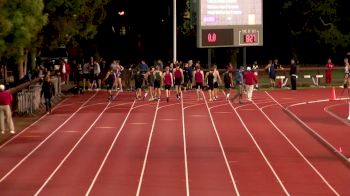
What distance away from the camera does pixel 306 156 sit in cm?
2414

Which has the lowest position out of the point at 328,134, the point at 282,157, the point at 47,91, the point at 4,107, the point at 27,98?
the point at 282,157

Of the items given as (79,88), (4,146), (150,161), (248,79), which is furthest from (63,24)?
(150,161)

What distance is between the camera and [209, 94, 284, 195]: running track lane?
19469 millimetres

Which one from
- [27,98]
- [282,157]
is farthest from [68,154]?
[27,98]

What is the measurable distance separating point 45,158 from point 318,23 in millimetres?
47500

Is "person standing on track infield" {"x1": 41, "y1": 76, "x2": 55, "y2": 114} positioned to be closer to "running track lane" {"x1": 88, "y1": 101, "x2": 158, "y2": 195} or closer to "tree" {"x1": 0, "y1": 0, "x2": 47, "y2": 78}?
"running track lane" {"x1": 88, "y1": 101, "x2": 158, "y2": 195}

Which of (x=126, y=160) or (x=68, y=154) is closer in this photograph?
(x=126, y=160)

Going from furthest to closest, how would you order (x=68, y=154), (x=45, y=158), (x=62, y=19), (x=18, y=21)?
1. (x=62, y=19)
2. (x=18, y=21)
3. (x=68, y=154)
4. (x=45, y=158)

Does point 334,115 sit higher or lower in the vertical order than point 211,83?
lower

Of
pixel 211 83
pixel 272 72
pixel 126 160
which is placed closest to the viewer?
pixel 126 160

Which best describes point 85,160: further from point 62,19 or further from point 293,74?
point 293,74

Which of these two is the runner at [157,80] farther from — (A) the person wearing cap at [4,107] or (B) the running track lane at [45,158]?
(A) the person wearing cap at [4,107]

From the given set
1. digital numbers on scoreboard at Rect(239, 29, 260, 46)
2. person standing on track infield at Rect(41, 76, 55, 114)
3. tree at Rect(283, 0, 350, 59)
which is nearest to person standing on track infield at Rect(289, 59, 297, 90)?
digital numbers on scoreboard at Rect(239, 29, 260, 46)

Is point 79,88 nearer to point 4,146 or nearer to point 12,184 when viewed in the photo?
point 4,146
